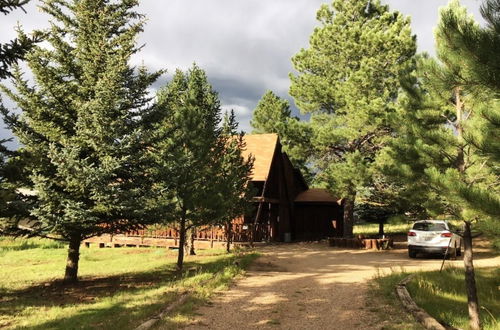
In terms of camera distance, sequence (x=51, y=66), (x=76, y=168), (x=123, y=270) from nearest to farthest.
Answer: (x=76, y=168)
(x=51, y=66)
(x=123, y=270)

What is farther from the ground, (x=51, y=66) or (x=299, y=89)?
(x=299, y=89)

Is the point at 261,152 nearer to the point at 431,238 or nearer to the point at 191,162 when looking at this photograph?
the point at 431,238

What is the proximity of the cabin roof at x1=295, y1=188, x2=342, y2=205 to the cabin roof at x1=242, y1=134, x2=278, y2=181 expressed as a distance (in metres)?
5.84

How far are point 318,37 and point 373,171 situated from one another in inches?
438

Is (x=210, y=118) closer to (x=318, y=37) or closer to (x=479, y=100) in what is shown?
(x=479, y=100)

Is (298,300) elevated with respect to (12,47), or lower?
lower

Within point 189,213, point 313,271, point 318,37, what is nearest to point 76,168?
point 189,213

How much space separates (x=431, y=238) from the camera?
16844 millimetres

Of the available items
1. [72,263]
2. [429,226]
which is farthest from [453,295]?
[72,263]

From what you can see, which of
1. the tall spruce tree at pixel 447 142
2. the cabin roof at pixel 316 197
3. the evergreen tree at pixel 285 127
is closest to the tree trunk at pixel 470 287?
the tall spruce tree at pixel 447 142

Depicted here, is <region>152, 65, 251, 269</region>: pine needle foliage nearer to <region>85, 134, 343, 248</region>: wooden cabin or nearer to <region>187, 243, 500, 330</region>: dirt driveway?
<region>187, 243, 500, 330</region>: dirt driveway

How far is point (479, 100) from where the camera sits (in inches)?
352

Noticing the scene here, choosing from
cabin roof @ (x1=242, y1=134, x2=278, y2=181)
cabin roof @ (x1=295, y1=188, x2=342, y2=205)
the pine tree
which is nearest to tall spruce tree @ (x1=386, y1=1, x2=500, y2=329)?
the pine tree

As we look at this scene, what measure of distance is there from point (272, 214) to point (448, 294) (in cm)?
1809
